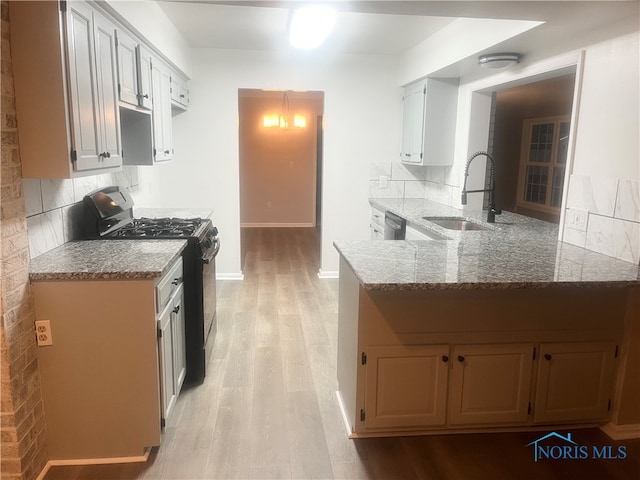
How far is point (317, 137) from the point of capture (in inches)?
331

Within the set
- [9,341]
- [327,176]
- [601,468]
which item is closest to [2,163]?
[9,341]

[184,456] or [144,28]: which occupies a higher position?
[144,28]

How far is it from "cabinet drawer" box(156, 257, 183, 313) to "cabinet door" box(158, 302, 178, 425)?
2.0 inches

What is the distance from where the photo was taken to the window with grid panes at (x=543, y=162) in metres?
6.85

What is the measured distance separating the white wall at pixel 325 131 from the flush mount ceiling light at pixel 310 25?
941mm

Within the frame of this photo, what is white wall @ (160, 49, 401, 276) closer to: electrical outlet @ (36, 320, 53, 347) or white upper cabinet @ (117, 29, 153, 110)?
white upper cabinet @ (117, 29, 153, 110)

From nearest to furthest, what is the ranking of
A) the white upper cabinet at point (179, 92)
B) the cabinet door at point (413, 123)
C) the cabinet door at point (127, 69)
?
the cabinet door at point (127, 69), the white upper cabinet at point (179, 92), the cabinet door at point (413, 123)

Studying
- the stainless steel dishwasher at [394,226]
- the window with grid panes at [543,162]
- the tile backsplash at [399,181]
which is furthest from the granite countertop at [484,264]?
the window with grid panes at [543,162]

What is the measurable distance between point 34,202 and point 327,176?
10.9ft

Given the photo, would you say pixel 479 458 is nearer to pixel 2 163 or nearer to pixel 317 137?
pixel 2 163

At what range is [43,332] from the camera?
2.01 meters

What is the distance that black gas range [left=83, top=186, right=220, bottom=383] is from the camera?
2678 mm

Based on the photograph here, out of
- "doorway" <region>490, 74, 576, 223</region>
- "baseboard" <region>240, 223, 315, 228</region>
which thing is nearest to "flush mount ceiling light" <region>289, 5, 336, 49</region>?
"doorway" <region>490, 74, 576, 223</region>

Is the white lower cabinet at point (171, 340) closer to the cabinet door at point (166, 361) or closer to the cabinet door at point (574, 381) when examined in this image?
the cabinet door at point (166, 361)
